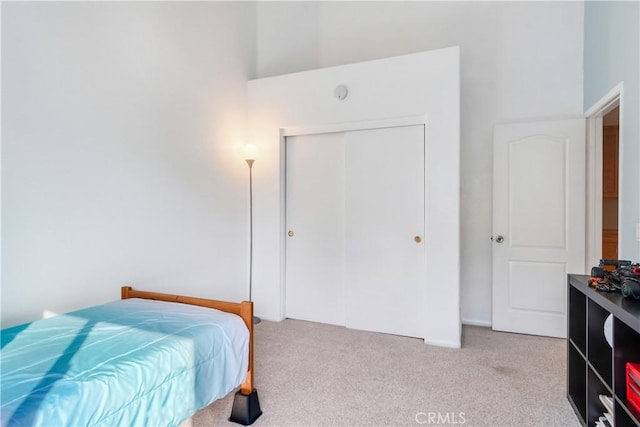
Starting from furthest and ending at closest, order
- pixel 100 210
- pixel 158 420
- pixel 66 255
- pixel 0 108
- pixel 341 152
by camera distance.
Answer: pixel 341 152
pixel 100 210
pixel 66 255
pixel 0 108
pixel 158 420

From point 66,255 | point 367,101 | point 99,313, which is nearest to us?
point 99,313

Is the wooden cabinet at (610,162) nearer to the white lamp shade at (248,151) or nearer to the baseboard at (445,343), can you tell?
the baseboard at (445,343)

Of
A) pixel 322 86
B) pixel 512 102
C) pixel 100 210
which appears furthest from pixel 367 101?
pixel 100 210

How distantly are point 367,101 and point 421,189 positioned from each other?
0.96 metres

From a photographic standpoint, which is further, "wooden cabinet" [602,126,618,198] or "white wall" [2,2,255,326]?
"wooden cabinet" [602,126,618,198]

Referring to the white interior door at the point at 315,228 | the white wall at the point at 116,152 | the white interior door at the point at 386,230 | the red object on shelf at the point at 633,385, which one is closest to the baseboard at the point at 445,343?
the white interior door at the point at 386,230

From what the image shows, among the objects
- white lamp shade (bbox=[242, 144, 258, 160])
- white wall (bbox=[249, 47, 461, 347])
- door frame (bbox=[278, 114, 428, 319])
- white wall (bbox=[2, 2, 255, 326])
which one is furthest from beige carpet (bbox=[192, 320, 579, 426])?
white lamp shade (bbox=[242, 144, 258, 160])

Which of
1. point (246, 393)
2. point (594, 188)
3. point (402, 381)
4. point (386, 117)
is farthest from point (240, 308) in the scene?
point (594, 188)

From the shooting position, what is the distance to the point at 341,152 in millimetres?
3504

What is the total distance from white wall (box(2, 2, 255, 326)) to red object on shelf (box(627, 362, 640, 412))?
2.75m

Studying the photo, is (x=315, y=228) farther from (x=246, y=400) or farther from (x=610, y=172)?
(x=610, y=172)

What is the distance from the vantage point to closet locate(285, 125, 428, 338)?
318cm

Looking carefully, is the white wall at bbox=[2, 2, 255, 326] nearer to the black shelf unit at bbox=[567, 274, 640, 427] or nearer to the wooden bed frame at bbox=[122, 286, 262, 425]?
the wooden bed frame at bbox=[122, 286, 262, 425]

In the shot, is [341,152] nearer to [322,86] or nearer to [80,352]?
[322,86]
